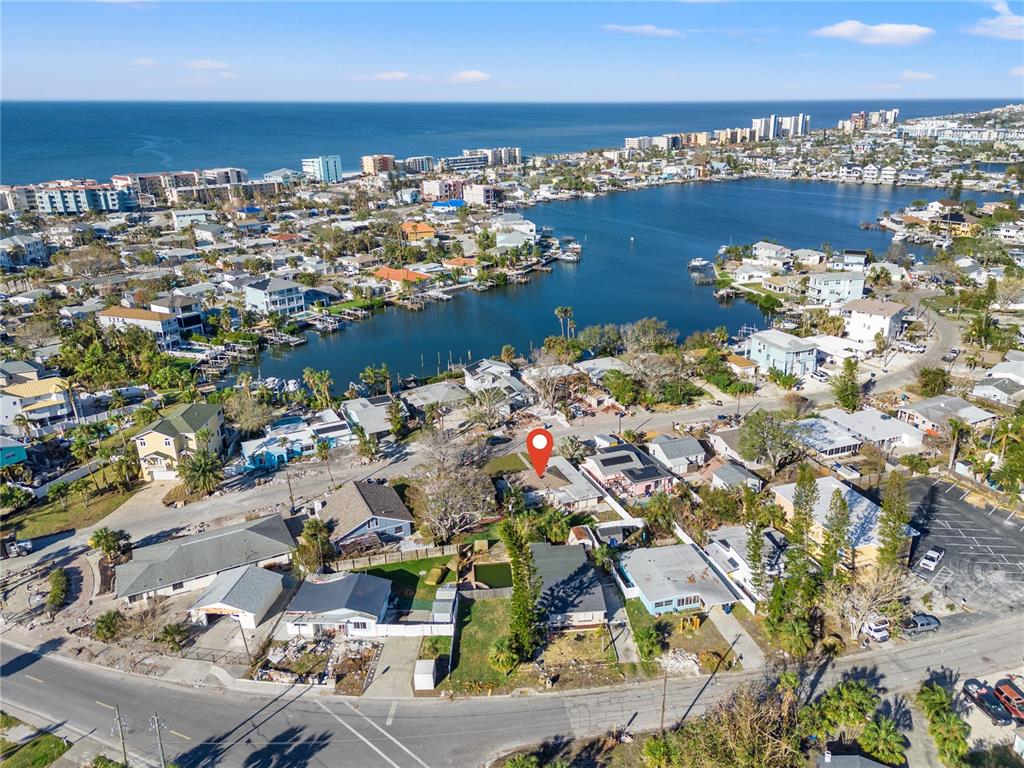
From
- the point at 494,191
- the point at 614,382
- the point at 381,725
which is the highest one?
the point at 494,191

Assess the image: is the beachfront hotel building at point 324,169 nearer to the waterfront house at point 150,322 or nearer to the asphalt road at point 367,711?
the waterfront house at point 150,322

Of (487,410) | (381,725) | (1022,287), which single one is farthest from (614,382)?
(1022,287)

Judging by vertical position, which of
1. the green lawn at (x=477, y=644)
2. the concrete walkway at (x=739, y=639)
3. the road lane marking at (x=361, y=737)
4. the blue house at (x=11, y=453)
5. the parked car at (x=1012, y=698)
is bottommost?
the road lane marking at (x=361, y=737)

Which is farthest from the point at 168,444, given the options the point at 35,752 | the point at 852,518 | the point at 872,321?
the point at 872,321

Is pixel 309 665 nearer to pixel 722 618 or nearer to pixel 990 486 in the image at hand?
pixel 722 618

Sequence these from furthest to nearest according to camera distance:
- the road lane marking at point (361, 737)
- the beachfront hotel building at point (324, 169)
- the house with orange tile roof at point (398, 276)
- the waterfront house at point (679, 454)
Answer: the beachfront hotel building at point (324, 169), the house with orange tile roof at point (398, 276), the waterfront house at point (679, 454), the road lane marking at point (361, 737)

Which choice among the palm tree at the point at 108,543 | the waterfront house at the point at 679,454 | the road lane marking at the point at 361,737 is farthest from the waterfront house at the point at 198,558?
the waterfront house at the point at 679,454

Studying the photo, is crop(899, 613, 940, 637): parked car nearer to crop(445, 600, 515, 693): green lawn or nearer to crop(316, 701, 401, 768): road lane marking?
crop(445, 600, 515, 693): green lawn
